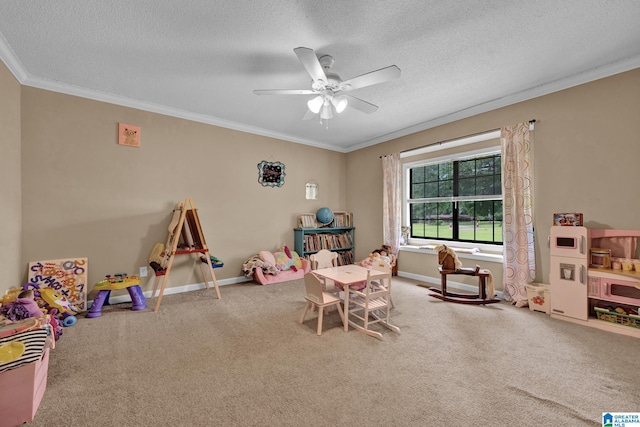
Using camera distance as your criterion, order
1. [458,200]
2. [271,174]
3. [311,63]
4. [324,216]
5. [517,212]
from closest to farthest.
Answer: [311,63]
[517,212]
[458,200]
[271,174]
[324,216]

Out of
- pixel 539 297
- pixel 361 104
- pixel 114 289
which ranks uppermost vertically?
pixel 361 104

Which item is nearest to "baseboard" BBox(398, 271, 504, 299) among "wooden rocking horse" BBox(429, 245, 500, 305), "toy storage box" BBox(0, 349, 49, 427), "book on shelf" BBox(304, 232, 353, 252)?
"wooden rocking horse" BBox(429, 245, 500, 305)

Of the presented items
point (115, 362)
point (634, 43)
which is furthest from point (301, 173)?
point (634, 43)

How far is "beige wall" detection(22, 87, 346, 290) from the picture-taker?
114 inches

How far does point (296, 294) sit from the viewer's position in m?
3.61

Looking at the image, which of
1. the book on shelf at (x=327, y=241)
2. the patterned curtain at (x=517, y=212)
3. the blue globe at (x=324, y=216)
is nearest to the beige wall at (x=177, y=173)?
the patterned curtain at (x=517, y=212)

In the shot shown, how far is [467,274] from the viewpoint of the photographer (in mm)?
3191

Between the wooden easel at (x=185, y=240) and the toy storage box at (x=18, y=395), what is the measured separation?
1592 millimetres

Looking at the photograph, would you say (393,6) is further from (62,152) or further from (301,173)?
(62,152)

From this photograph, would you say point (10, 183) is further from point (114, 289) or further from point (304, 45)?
point (304, 45)

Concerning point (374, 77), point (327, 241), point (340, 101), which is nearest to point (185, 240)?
point (327, 241)

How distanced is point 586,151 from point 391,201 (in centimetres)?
250

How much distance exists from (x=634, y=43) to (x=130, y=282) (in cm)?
547

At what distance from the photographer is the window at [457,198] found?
375 centimetres
